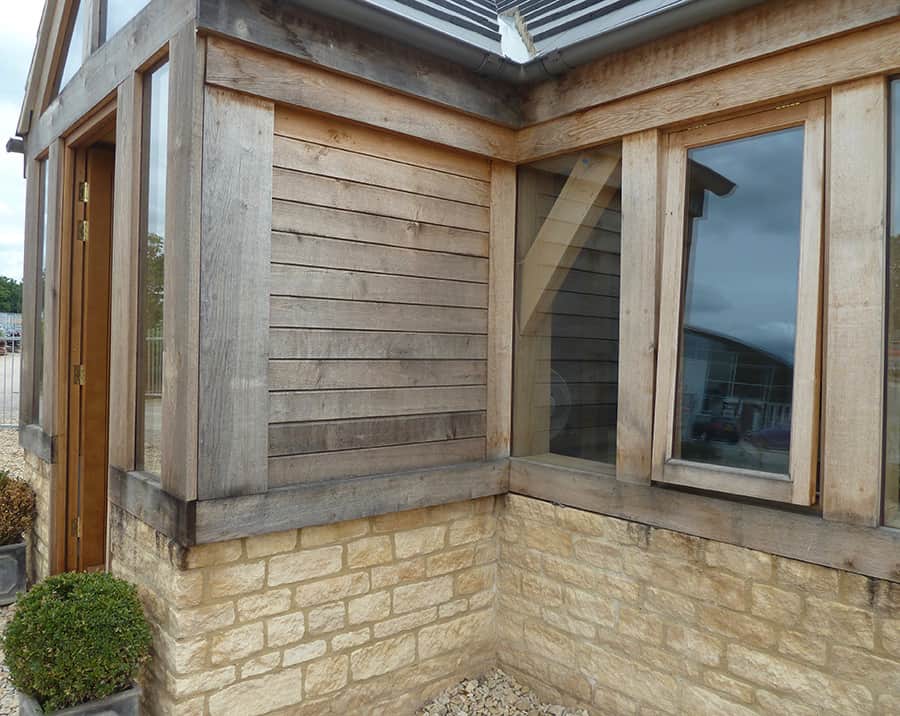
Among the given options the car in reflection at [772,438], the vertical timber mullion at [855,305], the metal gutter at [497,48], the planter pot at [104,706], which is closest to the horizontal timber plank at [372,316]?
the metal gutter at [497,48]

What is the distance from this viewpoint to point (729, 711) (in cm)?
292

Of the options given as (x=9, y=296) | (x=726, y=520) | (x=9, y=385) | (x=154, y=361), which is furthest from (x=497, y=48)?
(x=9, y=296)

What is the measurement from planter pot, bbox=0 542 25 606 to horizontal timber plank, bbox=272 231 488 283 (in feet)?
11.0

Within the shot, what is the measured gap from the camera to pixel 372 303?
133 inches

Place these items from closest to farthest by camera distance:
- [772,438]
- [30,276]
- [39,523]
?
[772,438] → [39,523] → [30,276]

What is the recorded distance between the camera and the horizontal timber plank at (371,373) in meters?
3.09

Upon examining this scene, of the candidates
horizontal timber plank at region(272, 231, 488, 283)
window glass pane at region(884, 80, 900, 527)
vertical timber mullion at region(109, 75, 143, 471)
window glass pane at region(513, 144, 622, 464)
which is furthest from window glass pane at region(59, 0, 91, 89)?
window glass pane at region(884, 80, 900, 527)

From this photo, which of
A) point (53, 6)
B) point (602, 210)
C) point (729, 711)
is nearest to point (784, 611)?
point (729, 711)

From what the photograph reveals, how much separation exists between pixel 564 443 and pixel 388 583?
1203 mm

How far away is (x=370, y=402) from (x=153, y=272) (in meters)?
1.21

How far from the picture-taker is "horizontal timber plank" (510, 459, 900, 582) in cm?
253

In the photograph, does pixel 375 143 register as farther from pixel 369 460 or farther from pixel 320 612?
pixel 320 612

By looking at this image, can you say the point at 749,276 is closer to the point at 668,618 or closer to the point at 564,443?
the point at 564,443

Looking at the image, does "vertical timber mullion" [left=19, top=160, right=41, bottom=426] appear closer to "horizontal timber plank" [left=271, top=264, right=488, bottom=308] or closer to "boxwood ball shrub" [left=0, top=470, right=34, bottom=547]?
"boxwood ball shrub" [left=0, top=470, right=34, bottom=547]
